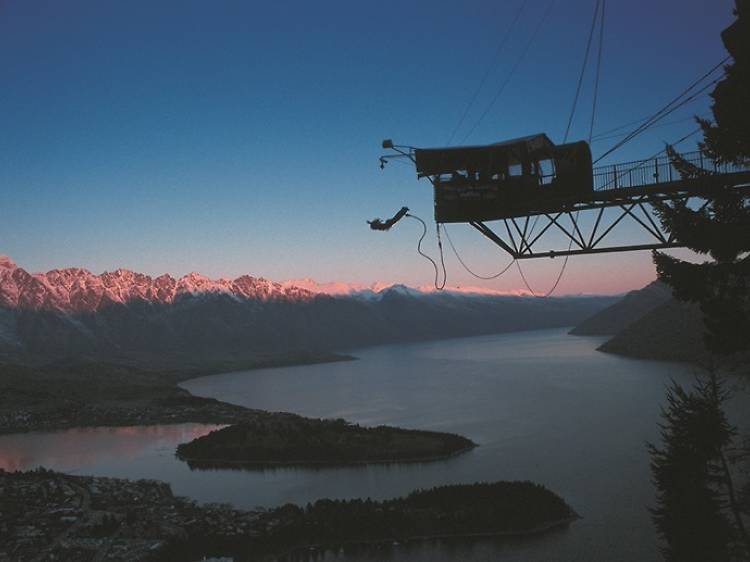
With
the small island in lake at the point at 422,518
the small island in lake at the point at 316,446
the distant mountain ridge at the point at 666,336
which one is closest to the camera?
the small island in lake at the point at 422,518

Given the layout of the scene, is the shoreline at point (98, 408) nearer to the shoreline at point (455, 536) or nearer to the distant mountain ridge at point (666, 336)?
the shoreline at point (455, 536)

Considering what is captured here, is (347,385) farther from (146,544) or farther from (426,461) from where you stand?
(146,544)

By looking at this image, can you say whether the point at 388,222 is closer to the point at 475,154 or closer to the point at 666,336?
the point at 475,154

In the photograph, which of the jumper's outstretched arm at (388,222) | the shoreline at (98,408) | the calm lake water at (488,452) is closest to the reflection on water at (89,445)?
the calm lake water at (488,452)

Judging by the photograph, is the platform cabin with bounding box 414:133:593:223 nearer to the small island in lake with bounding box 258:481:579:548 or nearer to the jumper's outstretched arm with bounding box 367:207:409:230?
the jumper's outstretched arm with bounding box 367:207:409:230

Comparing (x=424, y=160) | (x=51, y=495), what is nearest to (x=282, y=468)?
(x=51, y=495)
